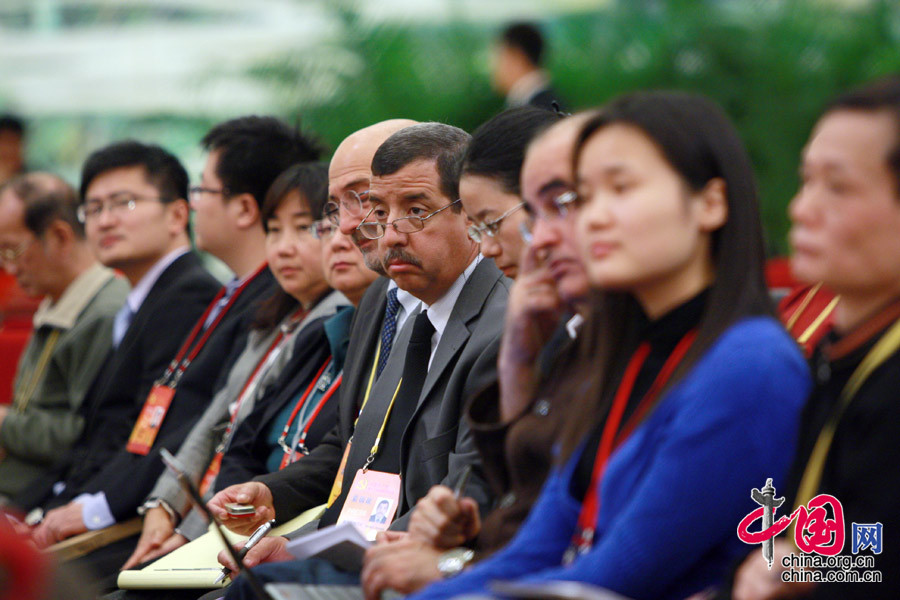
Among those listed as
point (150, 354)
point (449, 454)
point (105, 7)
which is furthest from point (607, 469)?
point (105, 7)

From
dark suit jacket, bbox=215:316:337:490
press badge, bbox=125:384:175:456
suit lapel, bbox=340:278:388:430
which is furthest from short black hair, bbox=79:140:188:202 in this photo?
suit lapel, bbox=340:278:388:430

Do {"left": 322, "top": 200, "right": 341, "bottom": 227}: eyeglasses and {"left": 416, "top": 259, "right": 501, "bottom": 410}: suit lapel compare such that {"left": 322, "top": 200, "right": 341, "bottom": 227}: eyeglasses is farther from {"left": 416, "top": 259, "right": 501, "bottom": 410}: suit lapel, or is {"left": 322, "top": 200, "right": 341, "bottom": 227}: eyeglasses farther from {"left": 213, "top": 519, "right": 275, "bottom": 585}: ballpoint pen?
{"left": 213, "top": 519, "right": 275, "bottom": 585}: ballpoint pen

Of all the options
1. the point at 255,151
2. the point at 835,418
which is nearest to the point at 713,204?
the point at 835,418

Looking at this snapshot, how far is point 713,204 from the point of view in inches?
70.7

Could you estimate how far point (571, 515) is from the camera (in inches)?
74.8

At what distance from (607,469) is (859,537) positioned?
0.38 m

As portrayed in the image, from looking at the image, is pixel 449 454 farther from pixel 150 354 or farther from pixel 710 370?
pixel 150 354

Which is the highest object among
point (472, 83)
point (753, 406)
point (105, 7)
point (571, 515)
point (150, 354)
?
point (105, 7)

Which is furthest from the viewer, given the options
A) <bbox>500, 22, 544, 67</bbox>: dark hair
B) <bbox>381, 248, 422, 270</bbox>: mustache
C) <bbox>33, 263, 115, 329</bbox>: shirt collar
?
<bbox>500, 22, 544, 67</bbox>: dark hair

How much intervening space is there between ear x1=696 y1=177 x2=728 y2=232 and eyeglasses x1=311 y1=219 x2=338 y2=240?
214cm

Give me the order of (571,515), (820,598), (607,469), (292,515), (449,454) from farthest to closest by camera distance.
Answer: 1. (292,515)
2. (449,454)
3. (571,515)
4. (607,469)
5. (820,598)

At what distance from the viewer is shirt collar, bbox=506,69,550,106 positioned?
6.74 meters

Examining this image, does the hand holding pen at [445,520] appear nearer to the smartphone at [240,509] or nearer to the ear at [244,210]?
the smartphone at [240,509]

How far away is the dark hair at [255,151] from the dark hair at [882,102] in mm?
3177
